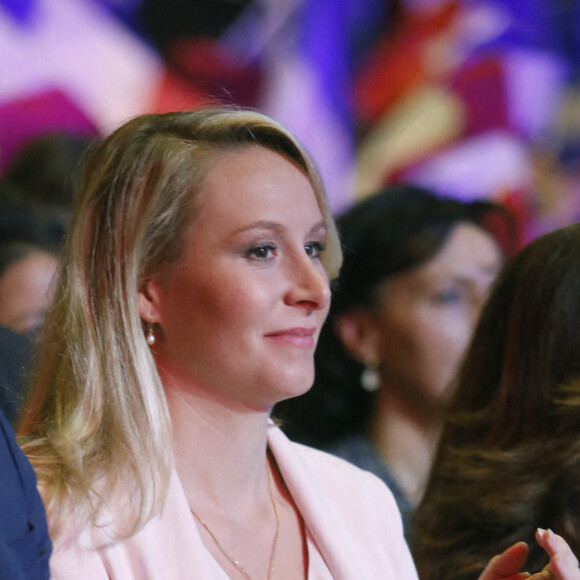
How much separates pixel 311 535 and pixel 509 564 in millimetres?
295

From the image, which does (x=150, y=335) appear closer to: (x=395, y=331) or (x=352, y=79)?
(x=395, y=331)

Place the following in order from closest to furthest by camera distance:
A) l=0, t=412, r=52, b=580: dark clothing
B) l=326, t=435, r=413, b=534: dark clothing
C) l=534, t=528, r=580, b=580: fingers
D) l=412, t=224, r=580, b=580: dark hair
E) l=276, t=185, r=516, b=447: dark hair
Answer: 1. l=0, t=412, r=52, b=580: dark clothing
2. l=534, t=528, r=580, b=580: fingers
3. l=412, t=224, r=580, b=580: dark hair
4. l=326, t=435, r=413, b=534: dark clothing
5. l=276, t=185, r=516, b=447: dark hair

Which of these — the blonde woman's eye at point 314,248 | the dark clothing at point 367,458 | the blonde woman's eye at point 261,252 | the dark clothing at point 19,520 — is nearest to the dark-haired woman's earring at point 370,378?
the dark clothing at point 367,458

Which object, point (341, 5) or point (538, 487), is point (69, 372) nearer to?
point (538, 487)

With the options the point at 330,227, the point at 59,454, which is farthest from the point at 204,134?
the point at 59,454

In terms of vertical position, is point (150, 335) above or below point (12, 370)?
above

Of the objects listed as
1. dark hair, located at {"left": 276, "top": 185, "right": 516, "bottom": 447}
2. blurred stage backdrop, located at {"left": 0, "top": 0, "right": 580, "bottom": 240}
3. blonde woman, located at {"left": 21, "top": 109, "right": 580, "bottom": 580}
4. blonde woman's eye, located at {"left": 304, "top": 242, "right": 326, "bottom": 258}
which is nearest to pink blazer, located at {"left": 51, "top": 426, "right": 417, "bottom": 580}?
blonde woman, located at {"left": 21, "top": 109, "right": 580, "bottom": 580}

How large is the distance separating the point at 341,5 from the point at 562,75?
99cm

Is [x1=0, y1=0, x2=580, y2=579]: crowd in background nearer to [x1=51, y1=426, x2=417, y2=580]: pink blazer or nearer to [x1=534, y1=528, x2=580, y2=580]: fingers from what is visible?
[x1=51, y1=426, x2=417, y2=580]: pink blazer

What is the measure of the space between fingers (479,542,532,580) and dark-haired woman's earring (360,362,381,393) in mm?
1201

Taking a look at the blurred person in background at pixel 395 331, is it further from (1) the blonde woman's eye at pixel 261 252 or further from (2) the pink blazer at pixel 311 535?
(1) the blonde woman's eye at pixel 261 252

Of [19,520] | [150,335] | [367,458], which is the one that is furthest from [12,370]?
[367,458]

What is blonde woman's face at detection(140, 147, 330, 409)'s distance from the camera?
1.37 meters

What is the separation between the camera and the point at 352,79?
11.1ft
